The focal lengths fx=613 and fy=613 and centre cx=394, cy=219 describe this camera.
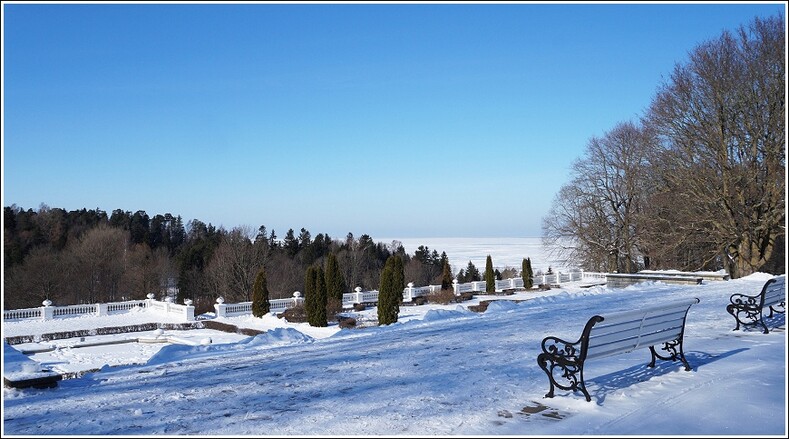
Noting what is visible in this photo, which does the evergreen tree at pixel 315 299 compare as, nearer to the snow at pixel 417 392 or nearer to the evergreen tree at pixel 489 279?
the snow at pixel 417 392

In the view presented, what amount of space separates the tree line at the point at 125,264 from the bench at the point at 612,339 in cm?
2293

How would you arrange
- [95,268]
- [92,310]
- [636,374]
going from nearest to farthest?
[636,374] < [92,310] < [95,268]

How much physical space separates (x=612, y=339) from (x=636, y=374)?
794 millimetres

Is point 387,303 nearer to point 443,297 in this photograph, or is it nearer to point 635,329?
point 443,297

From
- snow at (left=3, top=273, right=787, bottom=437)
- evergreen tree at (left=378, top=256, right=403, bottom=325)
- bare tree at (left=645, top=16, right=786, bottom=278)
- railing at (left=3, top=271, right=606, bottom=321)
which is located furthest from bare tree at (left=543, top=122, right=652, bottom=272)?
snow at (left=3, top=273, right=787, bottom=437)

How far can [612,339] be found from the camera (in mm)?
6113

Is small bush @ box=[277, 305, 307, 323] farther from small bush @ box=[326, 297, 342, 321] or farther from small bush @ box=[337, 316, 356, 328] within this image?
small bush @ box=[337, 316, 356, 328]

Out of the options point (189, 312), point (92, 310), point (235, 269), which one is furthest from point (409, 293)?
point (235, 269)

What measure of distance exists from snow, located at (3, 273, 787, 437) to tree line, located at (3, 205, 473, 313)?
20.6 m

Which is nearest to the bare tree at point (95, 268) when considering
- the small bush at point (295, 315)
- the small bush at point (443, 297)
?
the small bush at point (295, 315)

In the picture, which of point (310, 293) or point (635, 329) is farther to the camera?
point (310, 293)

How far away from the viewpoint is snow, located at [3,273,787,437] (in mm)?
4891

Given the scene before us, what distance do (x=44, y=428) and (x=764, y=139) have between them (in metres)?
23.5

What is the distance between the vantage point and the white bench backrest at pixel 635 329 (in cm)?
595
